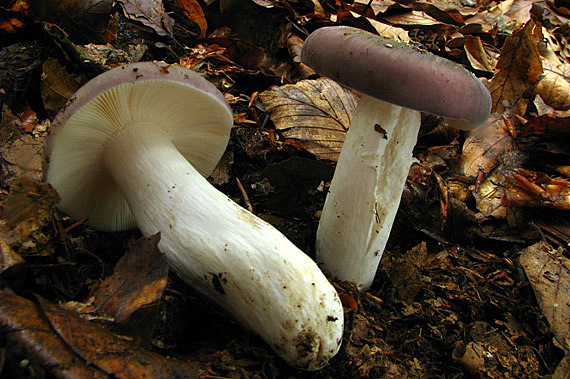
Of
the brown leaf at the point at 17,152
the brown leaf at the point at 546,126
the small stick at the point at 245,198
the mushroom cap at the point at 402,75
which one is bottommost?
the small stick at the point at 245,198

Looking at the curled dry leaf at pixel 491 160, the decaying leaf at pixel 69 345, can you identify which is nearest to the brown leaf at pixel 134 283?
the decaying leaf at pixel 69 345

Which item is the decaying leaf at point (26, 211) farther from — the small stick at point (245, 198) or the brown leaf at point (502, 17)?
the brown leaf at point (502, 17)

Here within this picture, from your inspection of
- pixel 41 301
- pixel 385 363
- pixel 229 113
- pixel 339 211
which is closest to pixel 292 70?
pixel 229 113

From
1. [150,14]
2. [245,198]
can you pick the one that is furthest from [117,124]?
[150,14]

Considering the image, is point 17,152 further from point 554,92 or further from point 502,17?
point 502,17

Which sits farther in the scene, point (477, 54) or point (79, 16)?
point (477, 54)
